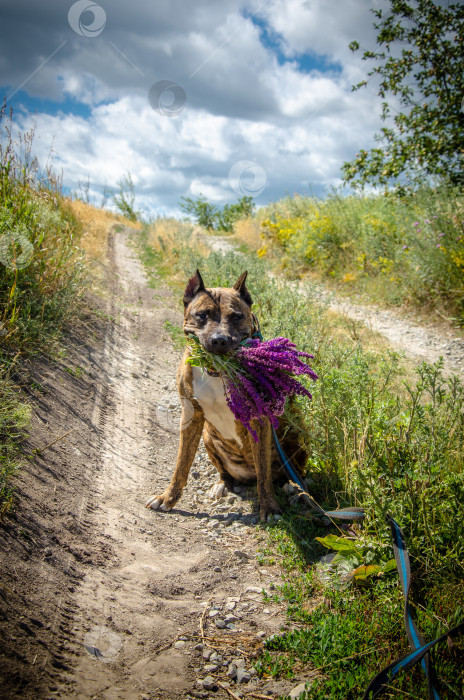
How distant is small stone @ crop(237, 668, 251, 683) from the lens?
6.17ft

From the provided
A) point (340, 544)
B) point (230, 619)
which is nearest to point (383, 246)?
point (340, 544)

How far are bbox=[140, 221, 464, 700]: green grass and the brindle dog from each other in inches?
13.1

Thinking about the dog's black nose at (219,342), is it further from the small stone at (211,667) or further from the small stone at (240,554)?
the small stone at (211,667)

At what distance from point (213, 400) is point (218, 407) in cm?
7

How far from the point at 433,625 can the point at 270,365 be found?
5.34ft

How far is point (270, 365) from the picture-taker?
2895 mm

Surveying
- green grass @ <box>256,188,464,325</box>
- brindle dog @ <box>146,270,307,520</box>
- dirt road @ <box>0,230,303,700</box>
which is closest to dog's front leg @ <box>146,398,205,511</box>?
brindle dog @ <box>146,270,307,520</box>

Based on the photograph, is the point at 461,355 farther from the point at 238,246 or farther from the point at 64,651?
the point at 238,246

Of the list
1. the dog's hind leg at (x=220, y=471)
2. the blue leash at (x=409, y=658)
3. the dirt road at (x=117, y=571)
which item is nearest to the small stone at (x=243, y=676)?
the dirt road at (x=117, y=571)

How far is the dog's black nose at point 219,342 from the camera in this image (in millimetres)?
2869

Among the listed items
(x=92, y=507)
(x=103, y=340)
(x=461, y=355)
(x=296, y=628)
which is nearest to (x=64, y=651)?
(x=296, y=628)

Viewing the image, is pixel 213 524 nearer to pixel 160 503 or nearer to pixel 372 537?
pixel 160 503

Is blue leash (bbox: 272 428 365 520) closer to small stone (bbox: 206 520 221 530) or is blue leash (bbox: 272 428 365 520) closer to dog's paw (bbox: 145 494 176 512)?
small stone (bbox: 206 520 221 530)

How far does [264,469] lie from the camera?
3268 millimetres
